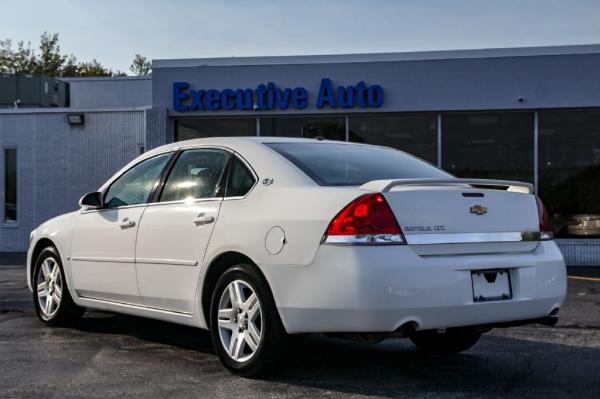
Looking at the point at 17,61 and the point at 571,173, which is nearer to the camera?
the point at 571,173

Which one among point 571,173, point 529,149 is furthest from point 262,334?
point 571,173

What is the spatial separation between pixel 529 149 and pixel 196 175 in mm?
12110

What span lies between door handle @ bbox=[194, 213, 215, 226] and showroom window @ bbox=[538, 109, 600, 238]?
40.6ft

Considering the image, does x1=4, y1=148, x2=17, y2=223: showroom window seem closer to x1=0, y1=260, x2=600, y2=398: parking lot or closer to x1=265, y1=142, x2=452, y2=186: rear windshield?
x1=0, y1=260, x2=600, y2=398: parking lot

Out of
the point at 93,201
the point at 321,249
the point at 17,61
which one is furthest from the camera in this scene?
the point at 17,61

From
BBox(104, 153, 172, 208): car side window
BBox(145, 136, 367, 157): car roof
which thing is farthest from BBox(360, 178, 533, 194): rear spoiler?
BBox(104, 153, 172, 208): car side window

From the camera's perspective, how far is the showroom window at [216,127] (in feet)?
57.3

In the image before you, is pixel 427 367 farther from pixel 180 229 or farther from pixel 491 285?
pixel 180 229

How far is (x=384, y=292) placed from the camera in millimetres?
4246

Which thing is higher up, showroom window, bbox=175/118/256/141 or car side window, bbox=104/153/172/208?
showroom window, bbox=175/118/256/141

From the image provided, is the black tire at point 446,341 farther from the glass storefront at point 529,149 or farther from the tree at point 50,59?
the tree at point 50,59

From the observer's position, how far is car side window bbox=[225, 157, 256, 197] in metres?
5.13

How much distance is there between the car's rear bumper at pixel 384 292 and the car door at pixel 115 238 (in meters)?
1.65

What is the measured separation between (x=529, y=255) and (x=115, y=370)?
265 cm
